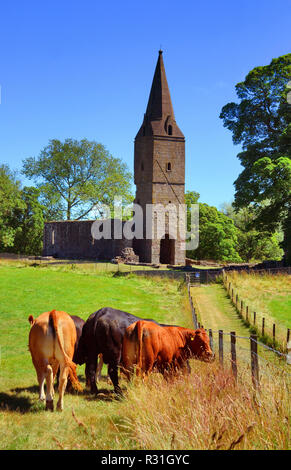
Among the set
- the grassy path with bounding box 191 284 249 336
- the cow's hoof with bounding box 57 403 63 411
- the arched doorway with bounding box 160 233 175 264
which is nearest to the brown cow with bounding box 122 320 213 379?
the cow's hoof with bounding box 57 403 63 411

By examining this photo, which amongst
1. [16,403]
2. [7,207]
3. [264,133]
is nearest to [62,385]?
[16,403]

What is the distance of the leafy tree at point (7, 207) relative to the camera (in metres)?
57.4

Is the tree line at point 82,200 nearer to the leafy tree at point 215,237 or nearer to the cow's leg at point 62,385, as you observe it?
the leafy tree at point 215,237

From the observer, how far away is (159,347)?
26.1 feet

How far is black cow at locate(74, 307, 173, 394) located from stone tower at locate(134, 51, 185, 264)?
40.3m

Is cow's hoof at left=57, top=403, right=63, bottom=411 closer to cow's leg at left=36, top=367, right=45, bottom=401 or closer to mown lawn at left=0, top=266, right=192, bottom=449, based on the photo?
mown lawn at left=0, top=266, right=192, bottom=449

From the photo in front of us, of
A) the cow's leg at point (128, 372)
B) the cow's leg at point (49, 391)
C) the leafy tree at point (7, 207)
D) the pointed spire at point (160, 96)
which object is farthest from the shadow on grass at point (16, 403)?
the leafy tree at point (7, 207)

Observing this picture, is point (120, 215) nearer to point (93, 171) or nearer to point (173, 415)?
point (93, 171)

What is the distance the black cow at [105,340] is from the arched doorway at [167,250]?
136ft

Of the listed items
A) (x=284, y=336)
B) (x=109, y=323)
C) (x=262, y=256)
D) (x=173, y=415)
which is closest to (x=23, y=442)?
(x=173, y=415)

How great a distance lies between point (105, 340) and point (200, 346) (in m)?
1.72

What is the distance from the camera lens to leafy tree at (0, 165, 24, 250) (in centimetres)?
5742
